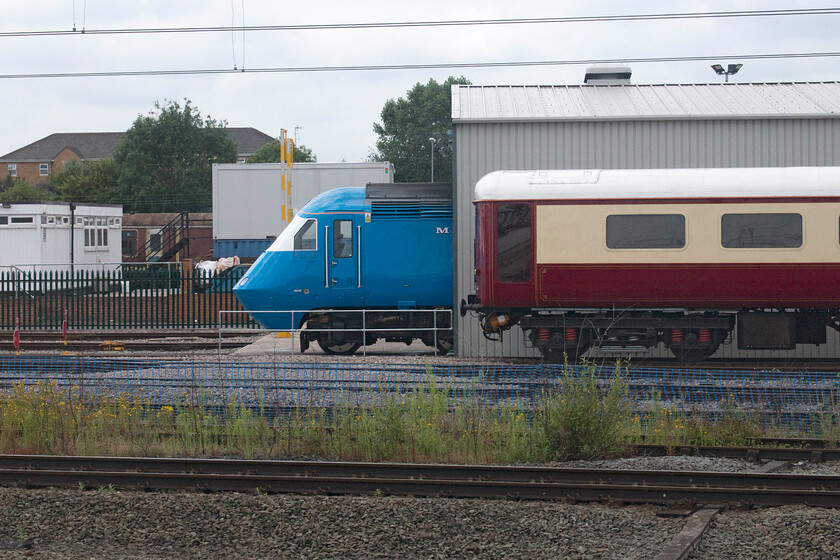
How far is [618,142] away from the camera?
693 inches

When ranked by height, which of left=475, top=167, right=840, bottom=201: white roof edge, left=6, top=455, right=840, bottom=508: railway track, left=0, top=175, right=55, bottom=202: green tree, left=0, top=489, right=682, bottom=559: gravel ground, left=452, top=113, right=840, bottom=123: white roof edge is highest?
left=0, top=175, right=55, bottom=202: green tree

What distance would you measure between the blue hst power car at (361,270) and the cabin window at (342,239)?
0.02 m

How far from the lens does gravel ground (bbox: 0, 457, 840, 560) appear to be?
6551mm

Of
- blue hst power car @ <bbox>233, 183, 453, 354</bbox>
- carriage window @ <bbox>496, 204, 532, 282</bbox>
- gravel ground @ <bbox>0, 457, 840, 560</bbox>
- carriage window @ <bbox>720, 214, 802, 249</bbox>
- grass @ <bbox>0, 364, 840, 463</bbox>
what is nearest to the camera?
gravel ground @ <bbox>0, 457, 840, 560</bbox>

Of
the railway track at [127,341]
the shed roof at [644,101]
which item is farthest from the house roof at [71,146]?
the shed roof at [644,101]

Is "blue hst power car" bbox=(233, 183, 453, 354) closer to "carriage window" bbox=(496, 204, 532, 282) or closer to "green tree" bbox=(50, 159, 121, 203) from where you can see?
"carriage window" bbox=(496, 204, 532, 282)

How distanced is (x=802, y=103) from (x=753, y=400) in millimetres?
8927

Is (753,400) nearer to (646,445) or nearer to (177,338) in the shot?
(646,445)

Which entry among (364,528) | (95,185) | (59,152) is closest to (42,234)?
(364,528)

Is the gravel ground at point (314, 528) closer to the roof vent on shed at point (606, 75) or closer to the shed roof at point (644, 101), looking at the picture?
the shed roof at point (644, 101)

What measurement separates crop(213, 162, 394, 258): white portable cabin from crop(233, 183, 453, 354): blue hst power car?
20.1 m

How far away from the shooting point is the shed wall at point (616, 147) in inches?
684

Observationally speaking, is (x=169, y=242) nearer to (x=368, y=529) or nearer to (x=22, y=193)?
(x=22, y=193)

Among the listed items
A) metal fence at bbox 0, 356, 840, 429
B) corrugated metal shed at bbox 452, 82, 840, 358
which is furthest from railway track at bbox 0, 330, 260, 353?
corrugated metal shed at bbox 452, 82, 840, 358
